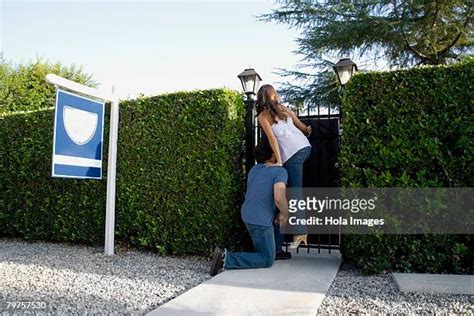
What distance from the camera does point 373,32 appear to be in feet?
43.1

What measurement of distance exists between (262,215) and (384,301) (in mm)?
1451

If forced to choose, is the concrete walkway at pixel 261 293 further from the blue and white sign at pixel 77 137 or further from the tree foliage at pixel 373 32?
the tree foliage at pixel 373 32

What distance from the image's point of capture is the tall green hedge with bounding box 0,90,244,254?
4.44 m

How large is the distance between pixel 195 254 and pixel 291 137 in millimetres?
1845

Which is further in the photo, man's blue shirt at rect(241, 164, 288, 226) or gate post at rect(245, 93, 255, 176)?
gate post at rect(245, 93, 255, 176)

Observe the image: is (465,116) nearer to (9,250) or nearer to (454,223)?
(454,223)

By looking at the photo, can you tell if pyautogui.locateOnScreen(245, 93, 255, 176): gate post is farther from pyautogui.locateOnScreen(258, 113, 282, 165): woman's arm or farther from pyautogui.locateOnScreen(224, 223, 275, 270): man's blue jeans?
pyautogui.locateOnScreen(224, 223, 275, 270): man's blue jeans

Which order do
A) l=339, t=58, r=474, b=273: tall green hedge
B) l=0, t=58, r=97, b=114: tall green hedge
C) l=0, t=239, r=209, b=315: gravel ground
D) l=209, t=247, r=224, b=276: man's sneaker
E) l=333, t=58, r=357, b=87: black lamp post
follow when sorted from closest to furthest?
1. l=0, t=239, r=209, b=315: gravel ground
2. l=339, t=58, r=474, b=273: tall green hedge
3. l=209, t=247, r=224, b=276: man's sneaker
4. l=333, t=58, r=357, b=87: black lamp post
5. l=0, t=58, r=97, b=114: tall green hedge

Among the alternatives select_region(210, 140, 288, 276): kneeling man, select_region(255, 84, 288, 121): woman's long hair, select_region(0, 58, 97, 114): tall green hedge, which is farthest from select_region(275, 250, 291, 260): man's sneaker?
select_region(0, 58, 97, 114): tall green hedge

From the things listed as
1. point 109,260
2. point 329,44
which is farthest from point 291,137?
point 329,44

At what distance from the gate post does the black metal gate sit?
8cm

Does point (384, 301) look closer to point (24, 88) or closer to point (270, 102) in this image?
point (270, 102)

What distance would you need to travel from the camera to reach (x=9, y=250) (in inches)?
199

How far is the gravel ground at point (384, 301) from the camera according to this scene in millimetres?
2641
